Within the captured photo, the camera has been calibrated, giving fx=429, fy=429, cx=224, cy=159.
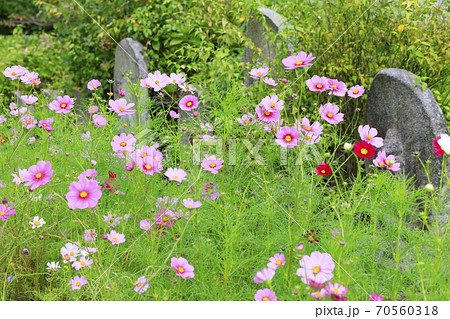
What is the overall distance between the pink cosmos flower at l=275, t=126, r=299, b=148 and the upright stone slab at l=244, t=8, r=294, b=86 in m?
1.50

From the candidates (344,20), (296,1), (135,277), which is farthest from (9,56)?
(135,277)

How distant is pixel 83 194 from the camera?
1450 mm

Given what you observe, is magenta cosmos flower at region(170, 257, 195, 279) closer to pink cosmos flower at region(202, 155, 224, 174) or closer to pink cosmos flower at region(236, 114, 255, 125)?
pink cosmos flower at region(202, 155, 224, 174)

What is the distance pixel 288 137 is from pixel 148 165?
0.58 metres

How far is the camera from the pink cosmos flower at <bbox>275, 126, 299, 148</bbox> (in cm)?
172

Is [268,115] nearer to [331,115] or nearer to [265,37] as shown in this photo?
[331,115]

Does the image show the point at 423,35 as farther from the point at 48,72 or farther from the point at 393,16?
the point at 48,72

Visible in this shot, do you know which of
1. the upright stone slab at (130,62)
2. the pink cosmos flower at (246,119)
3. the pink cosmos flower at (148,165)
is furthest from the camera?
the upright stone slab at (130,62)

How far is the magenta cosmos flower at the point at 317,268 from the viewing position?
4.24 ft

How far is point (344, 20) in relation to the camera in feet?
10.0

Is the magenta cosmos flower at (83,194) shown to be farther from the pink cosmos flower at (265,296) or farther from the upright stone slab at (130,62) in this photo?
the upright stone slab at (130,62)

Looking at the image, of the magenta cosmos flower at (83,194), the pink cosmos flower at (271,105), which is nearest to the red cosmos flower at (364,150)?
the pink cosmos flower at (271,105)

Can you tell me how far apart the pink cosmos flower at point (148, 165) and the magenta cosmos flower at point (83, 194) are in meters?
0.26
